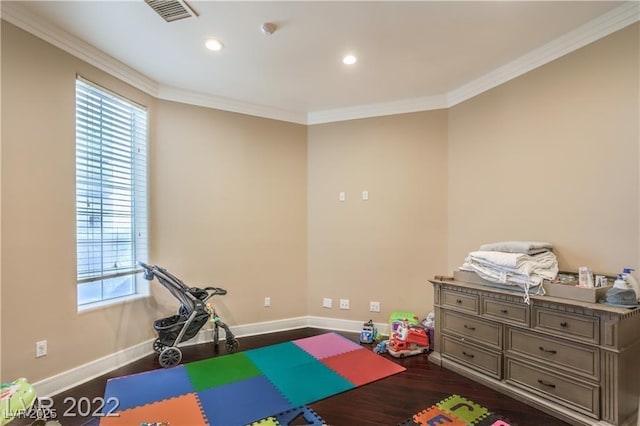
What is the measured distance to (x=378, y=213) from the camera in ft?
13.2

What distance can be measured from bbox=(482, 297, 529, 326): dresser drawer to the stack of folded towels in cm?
13

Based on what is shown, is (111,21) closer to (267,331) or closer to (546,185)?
(267,331)

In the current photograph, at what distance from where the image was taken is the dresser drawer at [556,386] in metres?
2.06

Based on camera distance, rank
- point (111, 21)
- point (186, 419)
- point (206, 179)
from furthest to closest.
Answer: point (206, 179), point (111, 21), point (186, 419)

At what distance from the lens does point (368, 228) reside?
13.3ft

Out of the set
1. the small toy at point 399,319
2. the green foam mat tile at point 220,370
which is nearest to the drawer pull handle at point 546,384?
the small toy at point 399,319

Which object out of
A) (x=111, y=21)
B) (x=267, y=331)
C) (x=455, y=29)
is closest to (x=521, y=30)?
(x=455, y=29)

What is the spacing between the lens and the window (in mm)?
2826

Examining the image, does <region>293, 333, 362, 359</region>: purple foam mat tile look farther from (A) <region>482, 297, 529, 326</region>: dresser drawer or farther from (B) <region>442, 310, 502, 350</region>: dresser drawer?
(A) <region>482, 297, 529, 326</region>: dresser drawer

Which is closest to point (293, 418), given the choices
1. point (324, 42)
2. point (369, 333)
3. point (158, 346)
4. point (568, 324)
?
point (369, 333)

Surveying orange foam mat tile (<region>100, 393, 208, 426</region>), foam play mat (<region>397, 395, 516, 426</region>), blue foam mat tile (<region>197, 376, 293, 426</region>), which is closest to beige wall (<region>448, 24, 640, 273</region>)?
foam play mat (<region>397, 395, 516, 426</region>)

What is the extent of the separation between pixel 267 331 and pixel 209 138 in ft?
8.10

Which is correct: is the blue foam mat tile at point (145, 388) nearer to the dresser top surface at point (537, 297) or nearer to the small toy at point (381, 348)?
the small toy at point (381, 348)

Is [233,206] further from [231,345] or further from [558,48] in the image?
[558,48]
